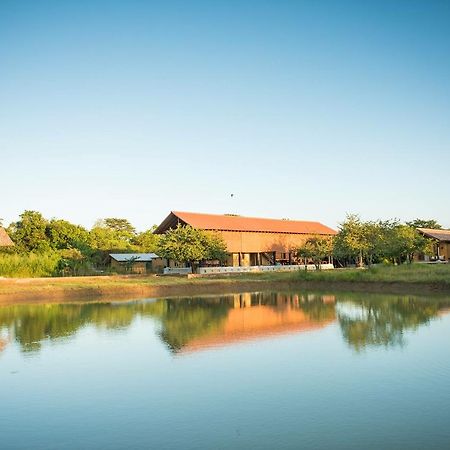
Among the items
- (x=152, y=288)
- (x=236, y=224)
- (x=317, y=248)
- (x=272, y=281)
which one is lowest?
(x=152, y=288)

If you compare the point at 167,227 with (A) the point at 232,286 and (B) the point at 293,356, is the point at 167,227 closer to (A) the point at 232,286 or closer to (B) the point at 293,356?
(A) the point at 232,286

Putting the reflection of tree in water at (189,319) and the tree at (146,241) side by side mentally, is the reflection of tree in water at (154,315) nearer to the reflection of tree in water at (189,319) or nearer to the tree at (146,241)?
the reflection of tree in water at (189,319)

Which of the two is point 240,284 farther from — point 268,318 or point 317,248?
point 317,248

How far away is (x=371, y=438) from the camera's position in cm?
623

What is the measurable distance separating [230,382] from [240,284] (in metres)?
21.0

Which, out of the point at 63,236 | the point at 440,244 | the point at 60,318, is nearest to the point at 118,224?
the point at 63,236

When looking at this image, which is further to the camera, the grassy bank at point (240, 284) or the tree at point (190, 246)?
the tree at point (190, 246)

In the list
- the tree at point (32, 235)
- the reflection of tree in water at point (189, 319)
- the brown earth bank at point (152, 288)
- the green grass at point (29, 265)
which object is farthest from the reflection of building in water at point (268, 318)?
the tree at point (32, 235)

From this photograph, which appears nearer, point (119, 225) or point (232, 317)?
point (232, 317)

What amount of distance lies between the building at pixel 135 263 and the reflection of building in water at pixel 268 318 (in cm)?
2343

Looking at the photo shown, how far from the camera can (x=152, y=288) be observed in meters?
29.1

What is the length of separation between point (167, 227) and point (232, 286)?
15.9 m

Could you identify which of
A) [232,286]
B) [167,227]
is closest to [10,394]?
[232,286]

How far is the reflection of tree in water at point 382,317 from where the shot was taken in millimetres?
13234
